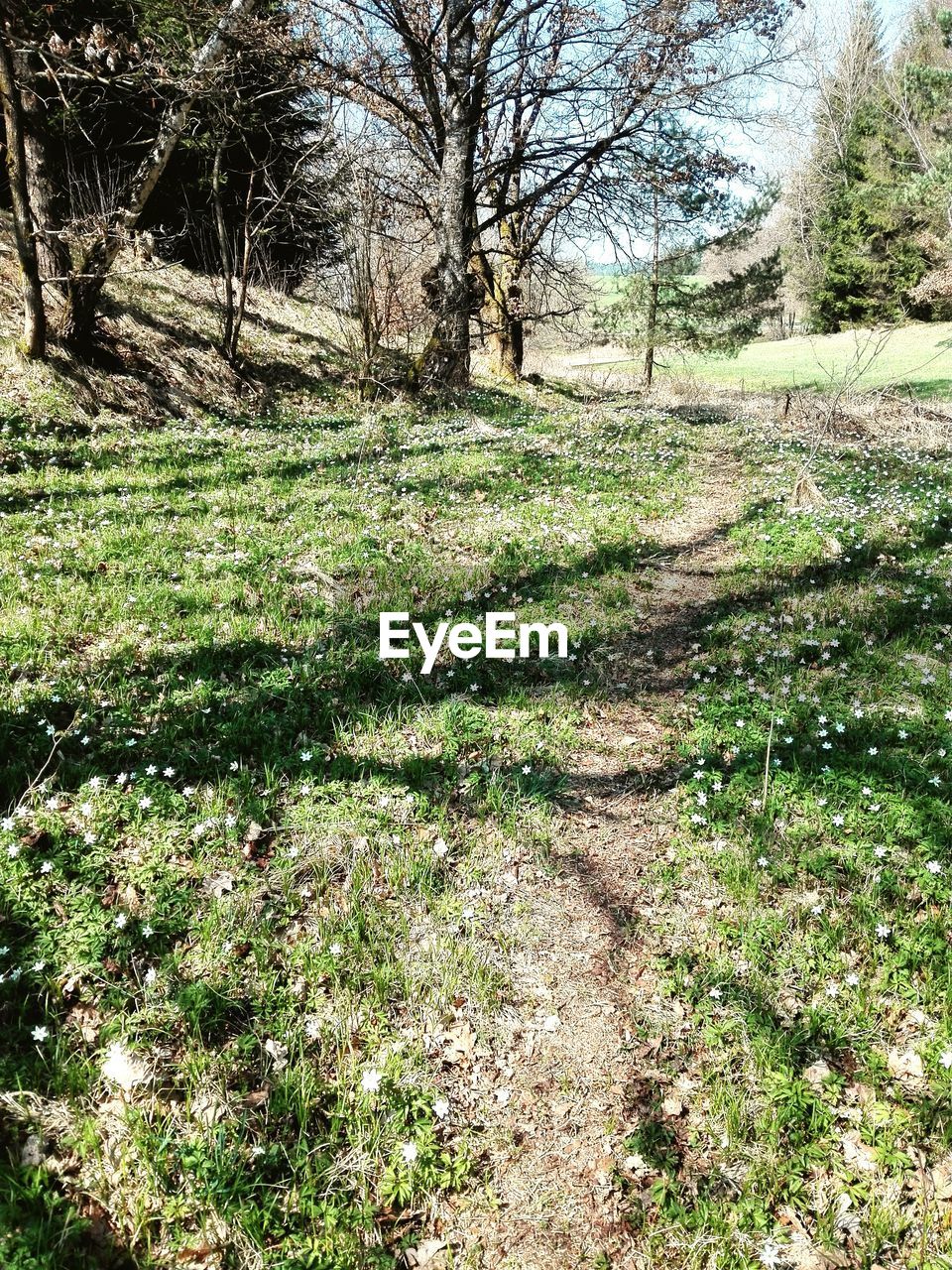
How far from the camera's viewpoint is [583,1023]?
3172mm

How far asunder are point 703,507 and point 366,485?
4.48m

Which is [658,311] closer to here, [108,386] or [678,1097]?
[108,386]

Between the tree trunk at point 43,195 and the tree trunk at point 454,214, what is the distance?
7.02m

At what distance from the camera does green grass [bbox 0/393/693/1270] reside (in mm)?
2533

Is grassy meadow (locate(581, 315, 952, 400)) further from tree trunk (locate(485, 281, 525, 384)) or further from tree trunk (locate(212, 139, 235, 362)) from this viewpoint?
tree trunk (locate(212, 139, 235, 362))

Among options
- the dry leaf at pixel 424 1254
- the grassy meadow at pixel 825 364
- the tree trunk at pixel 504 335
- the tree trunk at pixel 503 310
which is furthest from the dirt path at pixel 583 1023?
the grassy meadow at pixel 825 364

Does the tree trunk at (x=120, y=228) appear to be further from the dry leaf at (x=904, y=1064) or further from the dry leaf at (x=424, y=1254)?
the dry leaf at (x=904, y=1064)

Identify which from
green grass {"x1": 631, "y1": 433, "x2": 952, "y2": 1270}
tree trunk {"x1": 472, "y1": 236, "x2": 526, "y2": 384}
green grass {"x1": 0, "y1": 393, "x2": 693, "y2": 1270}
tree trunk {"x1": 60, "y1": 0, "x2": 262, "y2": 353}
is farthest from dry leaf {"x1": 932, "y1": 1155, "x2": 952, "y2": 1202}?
tree trunk {"x1": 472, "y1": 236, "x2": 526, "y2": 384}

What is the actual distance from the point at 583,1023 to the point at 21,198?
12.1m

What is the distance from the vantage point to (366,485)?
30.5 ft

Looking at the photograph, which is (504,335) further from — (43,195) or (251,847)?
(251,847)

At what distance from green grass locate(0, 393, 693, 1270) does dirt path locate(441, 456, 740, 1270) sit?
17cm

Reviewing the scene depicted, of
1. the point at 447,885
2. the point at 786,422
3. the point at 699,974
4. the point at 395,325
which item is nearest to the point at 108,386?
the point at 395,325

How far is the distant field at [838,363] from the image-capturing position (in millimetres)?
29875
